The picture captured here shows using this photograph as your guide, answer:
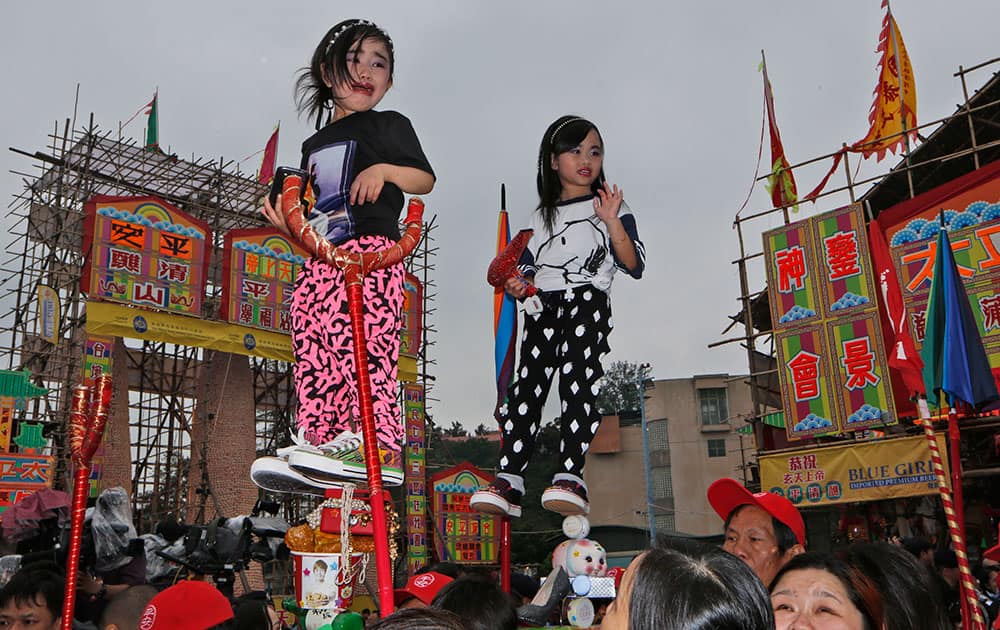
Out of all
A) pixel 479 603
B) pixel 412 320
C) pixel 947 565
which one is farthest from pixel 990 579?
pixel 412 320

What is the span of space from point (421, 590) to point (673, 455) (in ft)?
90.6

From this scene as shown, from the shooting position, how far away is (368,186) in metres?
3.83

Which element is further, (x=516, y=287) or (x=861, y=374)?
(x=861, y=374)

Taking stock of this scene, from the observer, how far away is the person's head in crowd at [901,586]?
2.40 m

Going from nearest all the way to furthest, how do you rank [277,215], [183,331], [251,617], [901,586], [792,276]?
[901,586]
[251,617]
[277,215]
[792,276]
[183,331]

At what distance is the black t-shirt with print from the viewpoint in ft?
12.7

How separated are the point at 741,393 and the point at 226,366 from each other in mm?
18410

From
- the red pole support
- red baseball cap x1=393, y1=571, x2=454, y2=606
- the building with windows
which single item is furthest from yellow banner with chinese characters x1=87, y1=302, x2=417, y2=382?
the building with windows

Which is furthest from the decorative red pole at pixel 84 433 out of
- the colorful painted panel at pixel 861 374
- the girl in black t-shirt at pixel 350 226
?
the colorful painted panel at pixel 861 374

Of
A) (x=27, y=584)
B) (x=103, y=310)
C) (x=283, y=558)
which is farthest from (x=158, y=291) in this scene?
(x=27, y=584)

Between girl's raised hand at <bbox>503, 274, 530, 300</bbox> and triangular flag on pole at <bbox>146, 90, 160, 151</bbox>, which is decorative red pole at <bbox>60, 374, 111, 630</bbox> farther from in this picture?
triangular flag on pole at <bbox>146, 90, 160, 151</bbox>

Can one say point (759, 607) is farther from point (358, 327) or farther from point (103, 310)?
point (103, 310)

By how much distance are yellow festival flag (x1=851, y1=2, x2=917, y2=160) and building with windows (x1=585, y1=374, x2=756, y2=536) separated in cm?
1758

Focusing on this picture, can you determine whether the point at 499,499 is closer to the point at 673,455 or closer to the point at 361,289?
the point at 361,289
